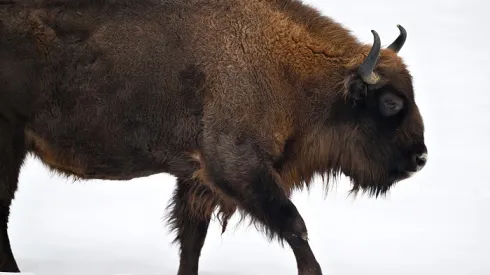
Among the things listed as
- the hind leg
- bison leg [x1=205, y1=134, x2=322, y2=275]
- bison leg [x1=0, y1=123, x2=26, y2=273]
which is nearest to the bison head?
bison leg [x1=205, y1=134, x2=322, y2=275]

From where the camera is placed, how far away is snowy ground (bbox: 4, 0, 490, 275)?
37.8ft

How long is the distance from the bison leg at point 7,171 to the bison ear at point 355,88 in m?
2.88

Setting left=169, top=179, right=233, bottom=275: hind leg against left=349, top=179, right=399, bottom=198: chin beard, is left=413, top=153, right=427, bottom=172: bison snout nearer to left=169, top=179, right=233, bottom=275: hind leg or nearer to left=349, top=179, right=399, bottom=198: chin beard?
left=349, top=179, right=399, bottom=198: chin beard

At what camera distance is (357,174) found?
403 inches

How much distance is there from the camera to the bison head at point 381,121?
985 cm

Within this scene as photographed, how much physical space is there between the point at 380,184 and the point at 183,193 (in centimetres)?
183

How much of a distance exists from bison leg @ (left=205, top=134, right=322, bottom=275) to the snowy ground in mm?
1418

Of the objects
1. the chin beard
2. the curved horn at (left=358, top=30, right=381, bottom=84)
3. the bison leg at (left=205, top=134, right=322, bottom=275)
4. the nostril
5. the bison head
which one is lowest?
the bison leg at (left=205, top=134, right=322, bottom=275)

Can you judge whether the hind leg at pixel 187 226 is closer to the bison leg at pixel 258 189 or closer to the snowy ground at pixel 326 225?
the snowy ground at pixel 326 225

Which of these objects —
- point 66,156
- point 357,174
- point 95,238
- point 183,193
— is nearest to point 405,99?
point 357,174

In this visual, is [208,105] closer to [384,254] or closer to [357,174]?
[357,174]

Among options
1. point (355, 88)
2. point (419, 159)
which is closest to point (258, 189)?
point (355, 88)

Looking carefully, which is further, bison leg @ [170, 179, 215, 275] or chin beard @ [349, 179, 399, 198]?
bison leg @ [170, 179, 215, 275]

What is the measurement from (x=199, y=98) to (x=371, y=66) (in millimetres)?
1504
